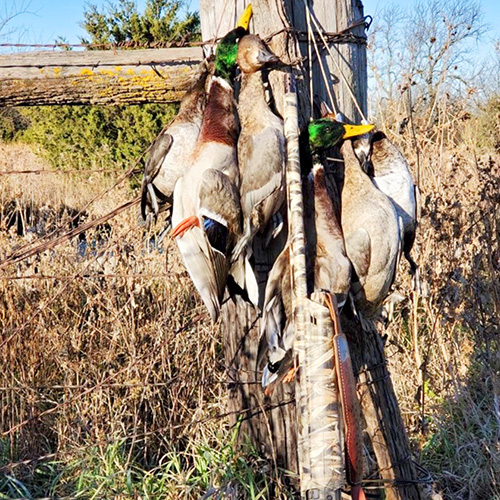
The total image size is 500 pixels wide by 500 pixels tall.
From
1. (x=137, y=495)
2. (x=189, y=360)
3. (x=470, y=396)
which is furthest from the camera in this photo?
(x=470, y=396)

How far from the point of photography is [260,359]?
2.21 meters

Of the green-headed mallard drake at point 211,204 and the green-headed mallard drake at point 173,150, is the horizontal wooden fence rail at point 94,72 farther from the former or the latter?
the green-headed mallard drake at point 211,204

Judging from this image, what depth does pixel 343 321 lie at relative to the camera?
2.21 metres

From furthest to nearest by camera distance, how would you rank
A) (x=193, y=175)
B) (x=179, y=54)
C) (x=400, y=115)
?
(x=400, y=115)
(x=179, y=54)
(x=193, y=175)

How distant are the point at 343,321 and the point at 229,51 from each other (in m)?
0.88

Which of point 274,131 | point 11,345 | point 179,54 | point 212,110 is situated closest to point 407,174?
point 274,131

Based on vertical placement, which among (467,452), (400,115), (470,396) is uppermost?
(400,115)

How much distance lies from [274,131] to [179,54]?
0.90 m

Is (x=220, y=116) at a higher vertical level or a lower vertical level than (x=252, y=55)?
lower

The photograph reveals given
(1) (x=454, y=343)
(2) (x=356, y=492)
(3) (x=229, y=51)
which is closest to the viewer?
(2) (x=356, y=492)

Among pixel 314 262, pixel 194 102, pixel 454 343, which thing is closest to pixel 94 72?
pixel 194 102

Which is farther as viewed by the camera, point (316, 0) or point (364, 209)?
point (316, 0)

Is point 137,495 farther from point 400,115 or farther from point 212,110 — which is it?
point 400,115

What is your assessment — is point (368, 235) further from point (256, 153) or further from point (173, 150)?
point (173, 150)
